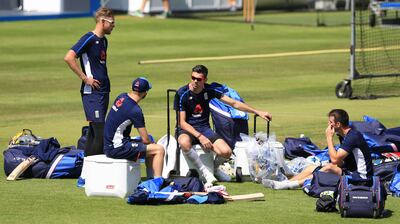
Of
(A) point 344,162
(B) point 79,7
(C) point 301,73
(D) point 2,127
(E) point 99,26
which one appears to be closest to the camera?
(A) point 344,162

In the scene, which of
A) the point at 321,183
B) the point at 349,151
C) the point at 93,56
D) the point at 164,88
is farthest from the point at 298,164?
the point at 164,88

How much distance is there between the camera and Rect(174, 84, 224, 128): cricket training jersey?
14.8m

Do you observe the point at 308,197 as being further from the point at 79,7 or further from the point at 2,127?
the point at 79,7

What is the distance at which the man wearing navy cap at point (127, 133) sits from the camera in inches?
534

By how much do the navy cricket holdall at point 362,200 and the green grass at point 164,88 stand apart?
4.9 inches

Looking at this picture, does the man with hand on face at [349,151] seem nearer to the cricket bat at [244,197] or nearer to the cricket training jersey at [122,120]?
the cricket bat at [244,197]

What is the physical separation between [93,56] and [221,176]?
2.28 m

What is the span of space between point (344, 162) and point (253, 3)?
3199cm

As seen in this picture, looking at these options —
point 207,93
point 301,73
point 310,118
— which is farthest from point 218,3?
point 207,93

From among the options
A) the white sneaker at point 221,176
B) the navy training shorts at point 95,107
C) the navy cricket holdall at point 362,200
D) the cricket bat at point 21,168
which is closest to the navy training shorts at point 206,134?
the white sneaker at point 221,176

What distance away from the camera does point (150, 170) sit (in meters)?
14.0

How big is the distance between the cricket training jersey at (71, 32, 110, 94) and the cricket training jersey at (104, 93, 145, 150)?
0.95 m

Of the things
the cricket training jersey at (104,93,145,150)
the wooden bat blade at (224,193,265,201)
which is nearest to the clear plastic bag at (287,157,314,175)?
the wooden bat blade at (224,193,265,201)

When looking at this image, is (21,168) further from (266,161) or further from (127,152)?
(266,161)
